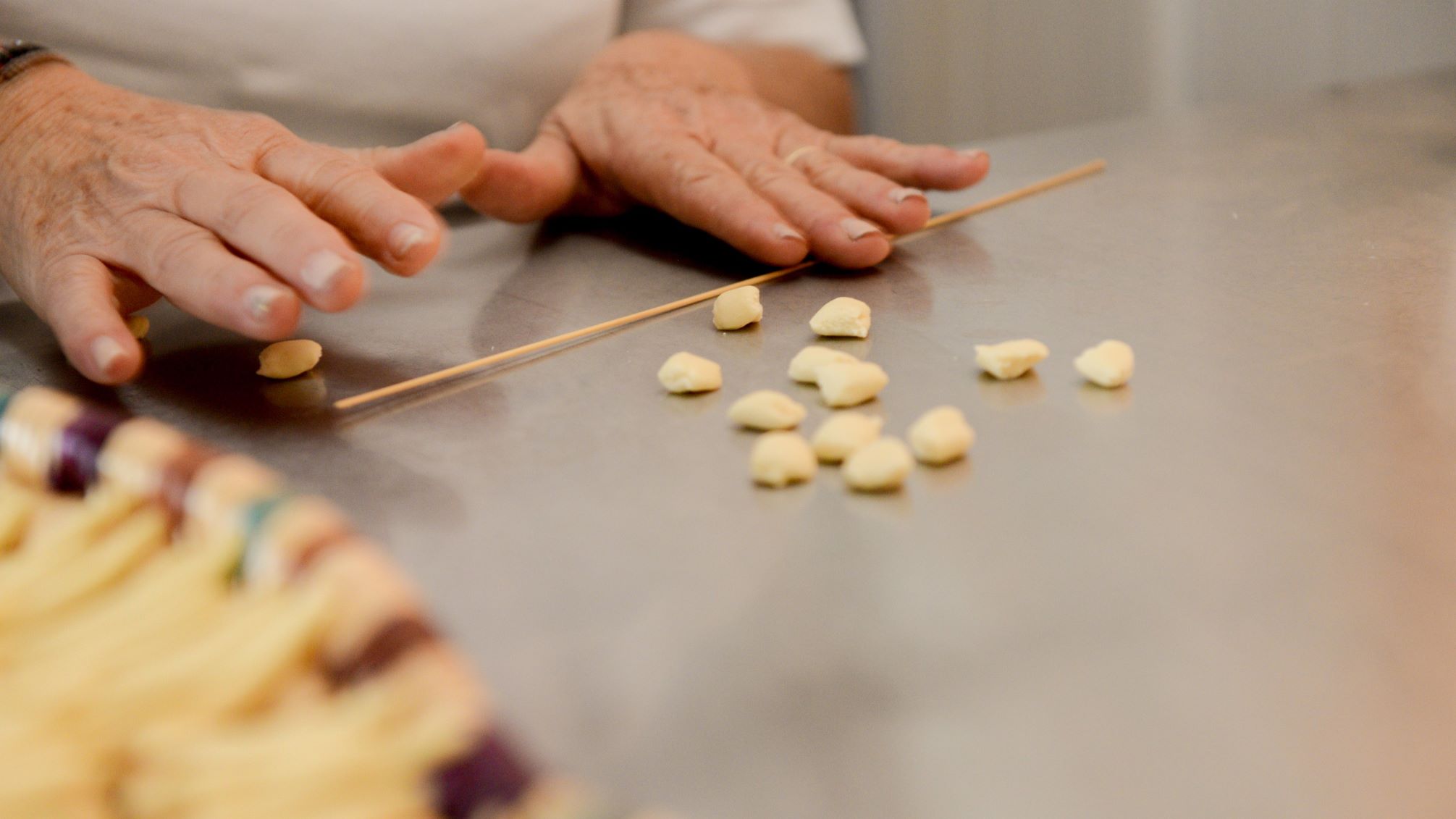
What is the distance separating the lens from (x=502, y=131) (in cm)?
159

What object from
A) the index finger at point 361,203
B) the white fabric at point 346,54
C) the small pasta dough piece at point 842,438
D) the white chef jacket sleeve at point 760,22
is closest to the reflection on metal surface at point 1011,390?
the small pasta dough piece at point 842,438

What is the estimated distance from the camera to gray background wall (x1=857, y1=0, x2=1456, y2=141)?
2.06m

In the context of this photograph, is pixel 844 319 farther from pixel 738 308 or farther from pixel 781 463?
pixel 781 463

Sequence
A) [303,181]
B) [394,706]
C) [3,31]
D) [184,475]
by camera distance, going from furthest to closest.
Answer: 1. [3,31]
2. [303,181]
3. [184,475]
4. [394,706]

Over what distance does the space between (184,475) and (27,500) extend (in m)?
0.12

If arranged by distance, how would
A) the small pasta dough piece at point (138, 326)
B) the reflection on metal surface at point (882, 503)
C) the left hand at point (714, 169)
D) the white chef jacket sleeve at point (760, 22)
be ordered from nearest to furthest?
the reflection on metal surface at point (882, 503), the small pasta dough piece at point (138, 326), the left hand at point (714, 169), the white chef jacket sleeve at point (760, 22)

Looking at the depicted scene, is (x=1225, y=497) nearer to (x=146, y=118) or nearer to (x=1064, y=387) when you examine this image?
(x=1064, y=387)

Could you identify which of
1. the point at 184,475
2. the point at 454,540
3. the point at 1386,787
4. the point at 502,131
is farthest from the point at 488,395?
the point at 502,131

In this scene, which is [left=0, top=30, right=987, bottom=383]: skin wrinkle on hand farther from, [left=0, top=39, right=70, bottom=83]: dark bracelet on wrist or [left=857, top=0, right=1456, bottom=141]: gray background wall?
[left=857, top=0, right=1456, bottom=141]: gray background wall

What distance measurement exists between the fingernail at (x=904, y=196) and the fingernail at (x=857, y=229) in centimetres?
6

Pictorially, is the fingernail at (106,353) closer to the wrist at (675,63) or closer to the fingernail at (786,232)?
the fingernail at (786,232)

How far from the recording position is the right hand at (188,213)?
0.77 metres

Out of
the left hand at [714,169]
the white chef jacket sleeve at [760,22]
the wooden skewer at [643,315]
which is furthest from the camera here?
the white chef jacket sleeve at [760,22]

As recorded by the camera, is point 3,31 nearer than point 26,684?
No
